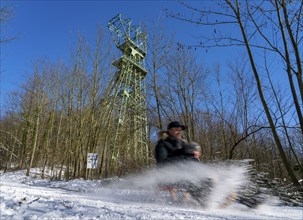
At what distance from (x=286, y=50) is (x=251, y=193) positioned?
4.30 metres

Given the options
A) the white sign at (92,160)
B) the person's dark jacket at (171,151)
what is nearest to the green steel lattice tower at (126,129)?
the white sign at (92,160)

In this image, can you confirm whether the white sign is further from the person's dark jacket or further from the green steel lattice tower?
the person's dark jacket

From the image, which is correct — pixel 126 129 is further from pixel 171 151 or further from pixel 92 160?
pixel 171 151

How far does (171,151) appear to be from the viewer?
12.8 ft

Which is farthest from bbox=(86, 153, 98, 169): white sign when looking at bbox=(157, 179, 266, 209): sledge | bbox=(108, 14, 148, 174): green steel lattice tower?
bbox=(157, 179, 266, 209): sledge

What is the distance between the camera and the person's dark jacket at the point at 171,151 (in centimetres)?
378

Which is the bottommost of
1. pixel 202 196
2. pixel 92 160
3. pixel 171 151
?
pixel 202 196

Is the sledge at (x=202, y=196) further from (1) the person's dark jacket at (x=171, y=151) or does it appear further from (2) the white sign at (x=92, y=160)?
(2) the white sign at (x=92, y=160)

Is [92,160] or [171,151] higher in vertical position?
[92,160]

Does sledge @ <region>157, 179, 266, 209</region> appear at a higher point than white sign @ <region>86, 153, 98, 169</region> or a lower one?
lower

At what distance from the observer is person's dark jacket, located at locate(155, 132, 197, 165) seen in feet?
12.4

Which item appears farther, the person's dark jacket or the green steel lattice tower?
the green steel lattice tower

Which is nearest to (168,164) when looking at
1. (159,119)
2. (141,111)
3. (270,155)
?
(159,119)

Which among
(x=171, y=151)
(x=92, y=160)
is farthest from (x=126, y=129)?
(x=171, y=151)
